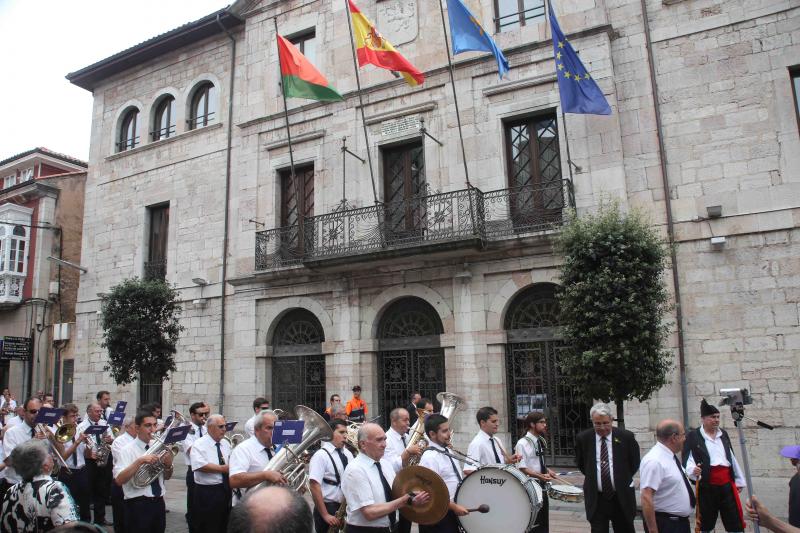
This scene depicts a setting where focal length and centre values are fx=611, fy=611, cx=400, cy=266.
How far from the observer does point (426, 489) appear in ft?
17.1

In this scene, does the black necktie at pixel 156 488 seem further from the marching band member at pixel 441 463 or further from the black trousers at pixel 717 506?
the black trousers at pixel 717 506

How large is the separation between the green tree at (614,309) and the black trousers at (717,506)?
336 centimetres

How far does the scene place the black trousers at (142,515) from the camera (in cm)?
647

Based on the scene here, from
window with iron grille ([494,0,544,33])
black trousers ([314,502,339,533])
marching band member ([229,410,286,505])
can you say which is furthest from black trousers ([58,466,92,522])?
window with iron grille ([494,0,544,33])

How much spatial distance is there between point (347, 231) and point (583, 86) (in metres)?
6.79

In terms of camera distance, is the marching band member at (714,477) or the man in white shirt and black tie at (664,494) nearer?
the man in white shirt and black tie at (664,494)

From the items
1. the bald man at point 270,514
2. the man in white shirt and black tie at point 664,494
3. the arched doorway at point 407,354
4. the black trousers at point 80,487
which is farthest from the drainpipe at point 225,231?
the bald man at point 270,514

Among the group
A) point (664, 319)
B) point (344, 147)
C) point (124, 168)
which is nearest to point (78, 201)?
point (124, 168)

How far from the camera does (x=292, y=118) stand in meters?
17.9

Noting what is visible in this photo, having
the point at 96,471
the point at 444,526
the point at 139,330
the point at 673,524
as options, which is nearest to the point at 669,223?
the point at 673,524

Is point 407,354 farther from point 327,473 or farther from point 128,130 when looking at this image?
point 128,130

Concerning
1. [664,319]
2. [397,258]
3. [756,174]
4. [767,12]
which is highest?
[767,12]

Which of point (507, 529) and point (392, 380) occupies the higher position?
point (392, 380)

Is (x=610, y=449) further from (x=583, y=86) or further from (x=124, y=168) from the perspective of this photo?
(x=124, y=168)
